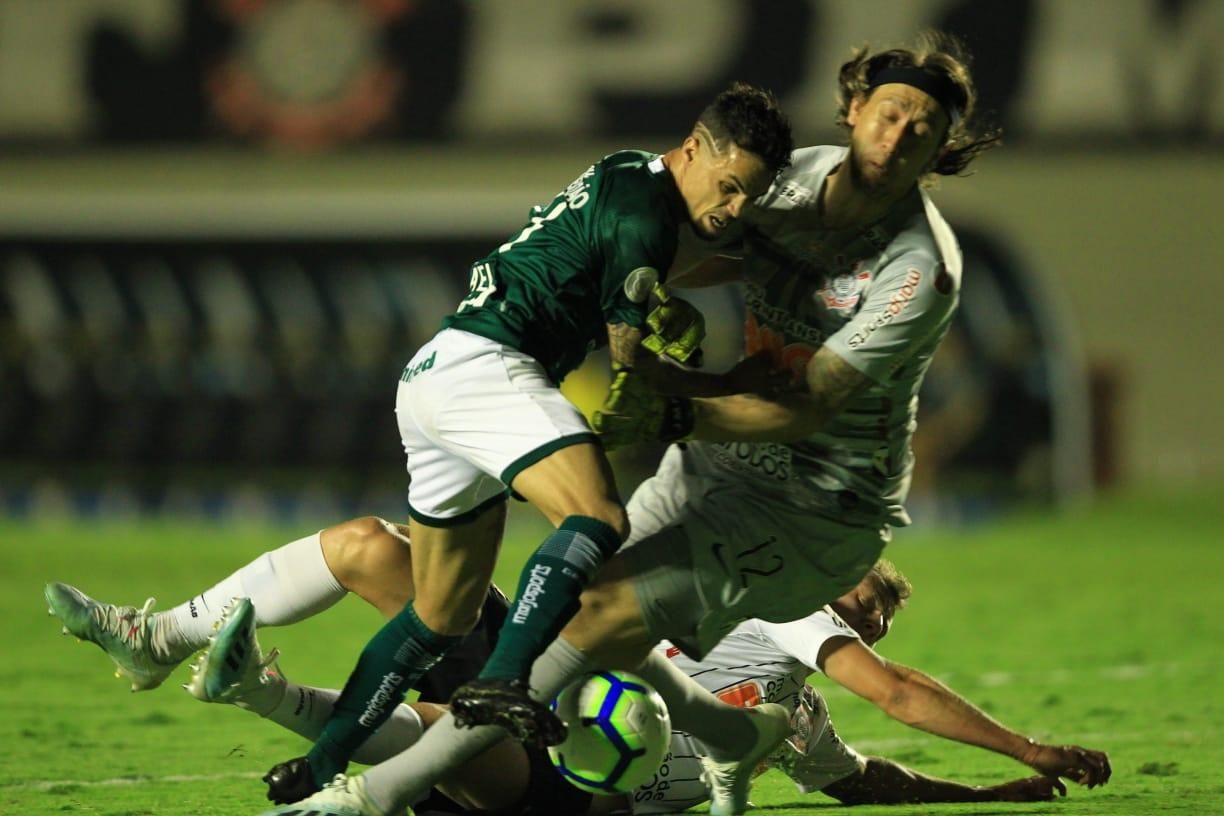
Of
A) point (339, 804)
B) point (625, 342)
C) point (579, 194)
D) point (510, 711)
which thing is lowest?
point (339, 804)

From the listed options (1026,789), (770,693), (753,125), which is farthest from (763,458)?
(1026,789)

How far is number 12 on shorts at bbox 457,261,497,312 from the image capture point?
192 inches

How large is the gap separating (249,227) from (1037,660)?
10984mm

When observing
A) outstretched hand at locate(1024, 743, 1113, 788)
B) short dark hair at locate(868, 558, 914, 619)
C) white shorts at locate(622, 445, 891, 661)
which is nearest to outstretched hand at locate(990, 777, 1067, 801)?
outstretched hand at locate(1024, 743, 1113, 788)

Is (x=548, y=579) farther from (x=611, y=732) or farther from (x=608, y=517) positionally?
(x=611, y=732)

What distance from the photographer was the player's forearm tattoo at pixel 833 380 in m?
4.77

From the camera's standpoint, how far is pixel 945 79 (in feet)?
16.0

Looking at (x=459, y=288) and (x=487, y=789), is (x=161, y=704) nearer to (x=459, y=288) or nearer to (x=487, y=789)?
(x=487, y=789)

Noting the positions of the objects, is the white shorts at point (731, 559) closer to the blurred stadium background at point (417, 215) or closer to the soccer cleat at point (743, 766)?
the soccer cleat at point (743, 766)

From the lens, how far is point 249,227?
712 inches

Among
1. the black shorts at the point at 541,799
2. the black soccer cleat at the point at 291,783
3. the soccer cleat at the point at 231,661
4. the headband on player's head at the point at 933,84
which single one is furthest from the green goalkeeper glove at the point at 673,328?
the black soccer cleat at the point at 291,783

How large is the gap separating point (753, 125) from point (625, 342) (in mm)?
618

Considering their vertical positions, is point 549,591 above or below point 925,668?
above

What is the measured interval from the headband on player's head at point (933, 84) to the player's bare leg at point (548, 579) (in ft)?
4.02
